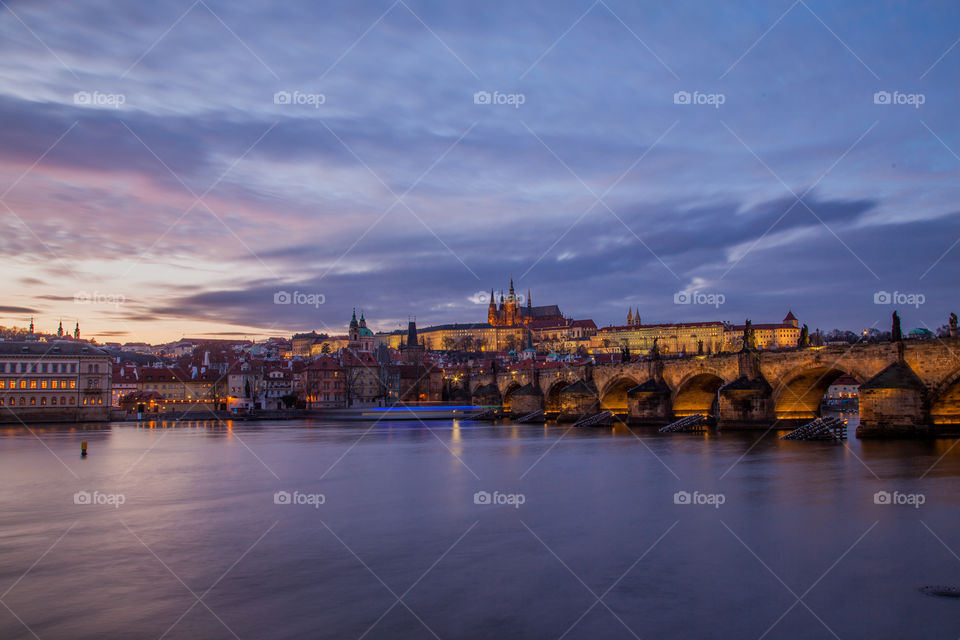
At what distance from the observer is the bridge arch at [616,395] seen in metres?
55.1

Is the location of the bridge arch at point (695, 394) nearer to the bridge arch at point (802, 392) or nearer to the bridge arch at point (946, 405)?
the bridge arch at point (802, 392)

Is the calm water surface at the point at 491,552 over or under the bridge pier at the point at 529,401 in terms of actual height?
under

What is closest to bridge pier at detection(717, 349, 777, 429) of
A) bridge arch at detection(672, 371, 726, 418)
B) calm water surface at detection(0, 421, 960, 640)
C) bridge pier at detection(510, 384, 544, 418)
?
bridge arch at detection(672, 371, 726, 418)

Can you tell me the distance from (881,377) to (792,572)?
815 inches

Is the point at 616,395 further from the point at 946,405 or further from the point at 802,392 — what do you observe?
the point at 946,405

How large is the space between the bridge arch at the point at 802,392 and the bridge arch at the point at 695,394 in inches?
251

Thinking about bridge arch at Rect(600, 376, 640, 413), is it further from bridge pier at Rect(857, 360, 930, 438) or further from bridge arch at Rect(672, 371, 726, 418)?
bridge pier at Rect(857, 360, 930, 438)

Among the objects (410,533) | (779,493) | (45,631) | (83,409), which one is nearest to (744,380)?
(779,493)

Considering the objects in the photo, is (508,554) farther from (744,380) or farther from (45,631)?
(744,380)

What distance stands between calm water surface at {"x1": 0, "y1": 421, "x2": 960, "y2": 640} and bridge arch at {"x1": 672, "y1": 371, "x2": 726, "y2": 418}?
802 inches

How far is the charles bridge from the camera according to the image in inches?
1099

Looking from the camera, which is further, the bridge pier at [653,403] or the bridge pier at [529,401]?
the bridge pier at [529,401]

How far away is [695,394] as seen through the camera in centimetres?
4844

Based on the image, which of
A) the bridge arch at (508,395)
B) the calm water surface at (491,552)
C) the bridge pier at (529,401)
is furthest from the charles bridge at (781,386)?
the bridge arch at (508,395)
